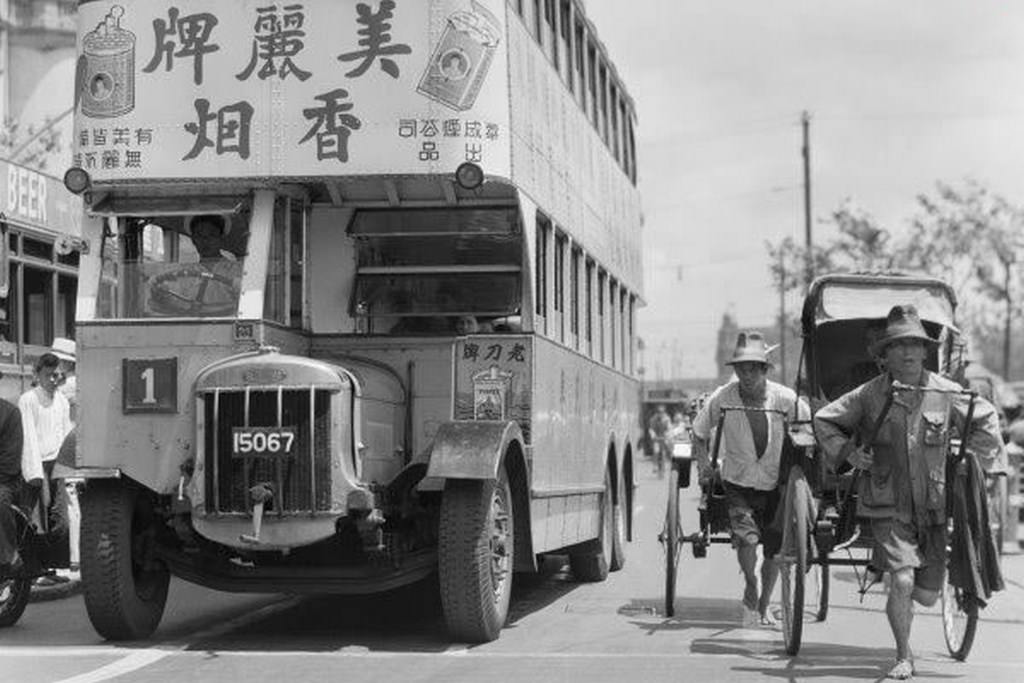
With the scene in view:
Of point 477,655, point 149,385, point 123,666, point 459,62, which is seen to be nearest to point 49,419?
point 149,385

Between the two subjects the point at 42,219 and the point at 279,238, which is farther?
the point at 42,219

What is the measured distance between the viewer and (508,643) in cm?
1130

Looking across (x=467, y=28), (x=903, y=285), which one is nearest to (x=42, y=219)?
(x=467, y=28)

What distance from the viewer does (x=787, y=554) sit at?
420 inches

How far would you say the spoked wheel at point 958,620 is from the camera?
393 inches

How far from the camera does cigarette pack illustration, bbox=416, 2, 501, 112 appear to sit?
11.3 m

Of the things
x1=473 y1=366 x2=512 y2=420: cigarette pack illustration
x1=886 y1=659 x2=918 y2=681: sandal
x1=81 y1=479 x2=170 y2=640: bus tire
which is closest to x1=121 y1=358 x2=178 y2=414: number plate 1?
x1=81 y1=479 x2=170 y2=640: bus tire

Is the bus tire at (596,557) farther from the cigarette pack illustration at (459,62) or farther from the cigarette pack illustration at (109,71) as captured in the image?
the cigarette pack illustration at (109,71)

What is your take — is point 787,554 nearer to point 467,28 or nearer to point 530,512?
point 530,512

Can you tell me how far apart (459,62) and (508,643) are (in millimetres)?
3597

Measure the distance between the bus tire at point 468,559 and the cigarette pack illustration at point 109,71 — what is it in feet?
10.4

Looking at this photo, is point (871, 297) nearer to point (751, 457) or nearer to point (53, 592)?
point (751, 457)

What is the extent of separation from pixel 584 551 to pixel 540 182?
4.34 m

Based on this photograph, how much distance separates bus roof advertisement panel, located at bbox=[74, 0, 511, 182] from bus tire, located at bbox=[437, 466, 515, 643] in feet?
6.57
